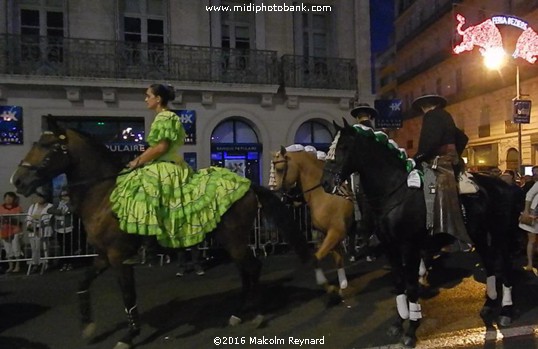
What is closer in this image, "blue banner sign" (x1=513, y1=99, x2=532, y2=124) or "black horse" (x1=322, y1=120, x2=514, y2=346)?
"black horse" (x1=322, y1=120, x2=514, y2=346)

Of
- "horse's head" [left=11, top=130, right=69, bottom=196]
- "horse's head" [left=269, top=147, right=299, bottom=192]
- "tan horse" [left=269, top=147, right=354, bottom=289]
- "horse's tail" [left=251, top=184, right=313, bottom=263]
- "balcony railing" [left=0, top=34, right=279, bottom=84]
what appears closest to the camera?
"horse's head" [left=11, top=130, right=69, bottom=196]

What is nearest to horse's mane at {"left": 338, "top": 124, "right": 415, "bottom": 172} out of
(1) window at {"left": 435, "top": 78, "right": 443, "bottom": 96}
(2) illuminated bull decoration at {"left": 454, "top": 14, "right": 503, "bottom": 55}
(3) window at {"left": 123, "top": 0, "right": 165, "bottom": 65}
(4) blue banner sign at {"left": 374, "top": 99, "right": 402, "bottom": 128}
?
(4) blue banner sign at {"left": 374, "top": 99, "right": 402, "bottom": 128}

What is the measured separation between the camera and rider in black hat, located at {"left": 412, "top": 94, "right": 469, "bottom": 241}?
539 centimetres

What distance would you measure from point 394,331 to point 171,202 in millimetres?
2922

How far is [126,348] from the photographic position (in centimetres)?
504

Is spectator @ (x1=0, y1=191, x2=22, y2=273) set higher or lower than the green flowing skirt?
lower

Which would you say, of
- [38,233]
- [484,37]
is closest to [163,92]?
[38,233]

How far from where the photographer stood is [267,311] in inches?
253

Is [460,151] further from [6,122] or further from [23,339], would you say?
[6,122]

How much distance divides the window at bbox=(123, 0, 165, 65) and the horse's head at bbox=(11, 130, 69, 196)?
8972 millimetres

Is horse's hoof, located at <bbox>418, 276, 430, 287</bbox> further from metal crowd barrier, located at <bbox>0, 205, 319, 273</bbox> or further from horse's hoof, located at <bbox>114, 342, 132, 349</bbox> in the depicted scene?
horse's hoof, located at <bbox>114, 342, 132, 349</bbox>

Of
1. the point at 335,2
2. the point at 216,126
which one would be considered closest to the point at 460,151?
the point at 216,126

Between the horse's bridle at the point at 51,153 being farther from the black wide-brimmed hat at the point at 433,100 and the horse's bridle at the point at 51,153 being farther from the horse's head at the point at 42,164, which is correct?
the black wide-brimmed hat at the point at 433,100

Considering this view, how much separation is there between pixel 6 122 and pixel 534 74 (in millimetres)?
25903
